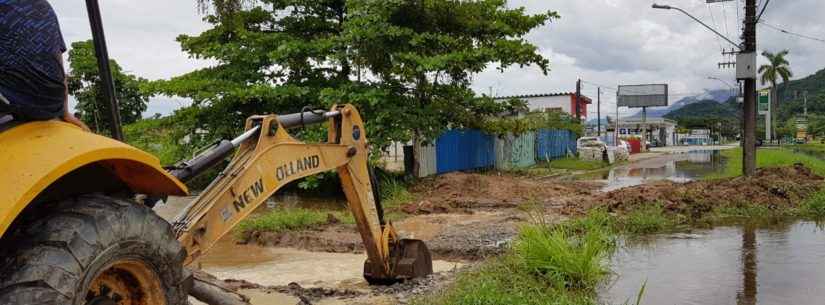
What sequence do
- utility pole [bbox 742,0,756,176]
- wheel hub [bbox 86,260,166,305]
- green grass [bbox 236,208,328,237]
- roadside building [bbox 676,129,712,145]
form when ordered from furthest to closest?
roadside building [bbox 676,129,712,145] → utility pole [bbox 742,0,756,176] → green grass [bbox 236,208,328,237] → wheel hub [bbox 86,260,166,305]

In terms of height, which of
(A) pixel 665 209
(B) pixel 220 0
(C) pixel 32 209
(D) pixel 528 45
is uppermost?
(D) pixel 528 45

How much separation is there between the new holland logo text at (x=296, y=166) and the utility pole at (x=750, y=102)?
56.4ft

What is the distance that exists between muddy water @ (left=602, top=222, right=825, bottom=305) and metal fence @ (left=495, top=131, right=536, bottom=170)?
15.2 meters

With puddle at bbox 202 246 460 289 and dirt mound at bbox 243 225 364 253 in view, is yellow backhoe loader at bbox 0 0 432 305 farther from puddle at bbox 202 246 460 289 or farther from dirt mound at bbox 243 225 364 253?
dirt mound at bbox 243 225 364 253

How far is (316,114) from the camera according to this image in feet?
18.7

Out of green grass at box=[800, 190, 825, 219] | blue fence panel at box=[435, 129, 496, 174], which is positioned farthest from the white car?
green grass at box=[800, 190, 825, 219]

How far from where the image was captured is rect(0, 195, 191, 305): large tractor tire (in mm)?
2633

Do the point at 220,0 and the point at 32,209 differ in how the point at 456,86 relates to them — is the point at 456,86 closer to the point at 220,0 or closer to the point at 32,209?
the point at 220,0

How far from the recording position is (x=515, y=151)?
30656 millimetres

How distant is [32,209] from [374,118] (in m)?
14.8

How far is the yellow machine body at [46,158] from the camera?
2.57 meters

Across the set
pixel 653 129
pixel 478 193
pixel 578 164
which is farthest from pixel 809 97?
pixel 478 193

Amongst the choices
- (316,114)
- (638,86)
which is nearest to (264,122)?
(316,114)

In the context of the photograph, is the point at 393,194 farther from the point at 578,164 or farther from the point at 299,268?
the point at 578,164
